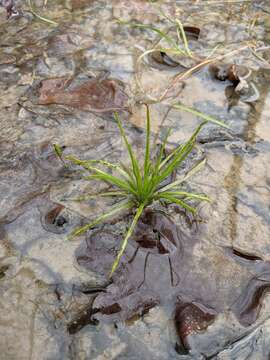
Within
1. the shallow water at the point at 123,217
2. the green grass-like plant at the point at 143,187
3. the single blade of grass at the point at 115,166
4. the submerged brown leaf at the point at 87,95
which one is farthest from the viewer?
the submerged brown leaf at the point at 87,95

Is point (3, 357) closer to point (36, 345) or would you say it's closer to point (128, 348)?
point (36, 345)

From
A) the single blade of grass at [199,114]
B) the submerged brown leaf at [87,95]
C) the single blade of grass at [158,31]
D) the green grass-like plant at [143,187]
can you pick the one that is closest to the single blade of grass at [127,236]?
the green grass-like plant at [143,187]

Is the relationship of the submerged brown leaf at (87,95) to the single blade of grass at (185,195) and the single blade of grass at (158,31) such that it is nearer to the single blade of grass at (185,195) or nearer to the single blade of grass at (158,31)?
the single blade of grass at (158,31)

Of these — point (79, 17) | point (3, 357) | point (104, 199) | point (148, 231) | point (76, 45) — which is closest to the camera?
point (3, 357)

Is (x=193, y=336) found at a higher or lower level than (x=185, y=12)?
lower

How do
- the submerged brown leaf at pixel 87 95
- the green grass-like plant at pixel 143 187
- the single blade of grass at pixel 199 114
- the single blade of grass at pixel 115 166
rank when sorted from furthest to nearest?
the submerged brown leaf at pixel 87 95 < the single blade of grass at pixel 199 114 < the single blade of grass at pixel 115 166 < the green grass-like plant at pixel 143 187

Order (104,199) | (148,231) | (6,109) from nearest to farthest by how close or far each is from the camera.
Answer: (148,231) → (104,199) → (6,109)

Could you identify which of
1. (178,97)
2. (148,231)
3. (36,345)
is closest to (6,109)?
(178,97)
